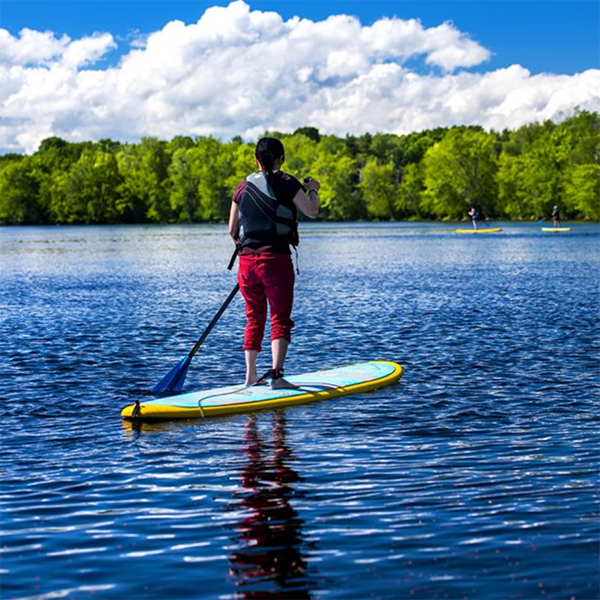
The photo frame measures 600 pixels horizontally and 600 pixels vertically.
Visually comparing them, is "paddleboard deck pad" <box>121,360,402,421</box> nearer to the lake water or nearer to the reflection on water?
the lake water

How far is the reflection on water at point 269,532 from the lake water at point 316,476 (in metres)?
0.02

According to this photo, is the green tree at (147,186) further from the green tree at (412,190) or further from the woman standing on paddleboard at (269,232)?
the woman standing on paddleboard at (269,232)

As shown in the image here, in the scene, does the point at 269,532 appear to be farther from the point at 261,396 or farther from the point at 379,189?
the point at 379,189

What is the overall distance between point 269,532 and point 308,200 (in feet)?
15.2

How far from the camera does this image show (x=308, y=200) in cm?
1037

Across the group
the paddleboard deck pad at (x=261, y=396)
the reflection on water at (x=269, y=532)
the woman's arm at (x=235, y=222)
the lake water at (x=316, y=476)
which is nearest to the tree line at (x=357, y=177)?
the lake water at (x=316, y=476)

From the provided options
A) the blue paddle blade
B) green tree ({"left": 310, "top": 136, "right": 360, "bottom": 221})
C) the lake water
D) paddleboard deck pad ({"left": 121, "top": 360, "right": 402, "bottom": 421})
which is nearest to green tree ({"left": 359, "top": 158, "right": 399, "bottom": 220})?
green tree ({"left": 310, "top": 136, "right": 360, "bottom": 221})

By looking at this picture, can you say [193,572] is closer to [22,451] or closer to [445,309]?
[22,451]

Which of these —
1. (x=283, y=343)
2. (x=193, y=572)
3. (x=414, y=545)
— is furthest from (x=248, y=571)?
(x=283, y=343)

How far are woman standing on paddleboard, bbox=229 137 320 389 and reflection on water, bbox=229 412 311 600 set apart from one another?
2.15 metres

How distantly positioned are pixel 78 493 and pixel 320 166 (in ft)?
483

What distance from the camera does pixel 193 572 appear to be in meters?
5.89

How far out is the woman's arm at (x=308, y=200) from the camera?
1029cm

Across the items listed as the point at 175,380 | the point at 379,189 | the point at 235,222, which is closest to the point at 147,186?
the point at 379,189
